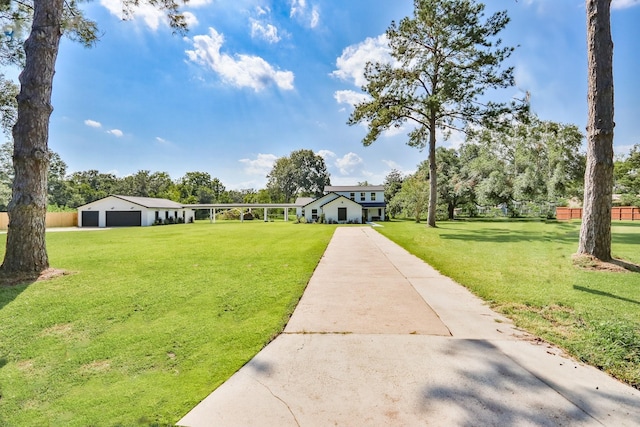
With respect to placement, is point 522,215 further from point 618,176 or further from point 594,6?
point 594,6

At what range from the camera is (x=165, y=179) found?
5984 cm

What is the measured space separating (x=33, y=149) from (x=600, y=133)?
1299cm

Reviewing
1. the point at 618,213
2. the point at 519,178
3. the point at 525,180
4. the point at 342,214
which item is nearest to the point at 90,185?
the point at 342,214

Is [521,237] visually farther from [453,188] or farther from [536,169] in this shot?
[453,188]

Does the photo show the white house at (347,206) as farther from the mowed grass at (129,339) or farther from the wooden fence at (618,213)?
the mowed grass at (129,339)

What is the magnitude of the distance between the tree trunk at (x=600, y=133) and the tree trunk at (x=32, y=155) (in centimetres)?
1280

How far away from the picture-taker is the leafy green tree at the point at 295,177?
64.3m

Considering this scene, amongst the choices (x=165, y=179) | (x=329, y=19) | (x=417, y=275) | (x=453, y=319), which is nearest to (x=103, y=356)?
(x=453, y=319)

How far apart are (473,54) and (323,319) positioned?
20.9 meters

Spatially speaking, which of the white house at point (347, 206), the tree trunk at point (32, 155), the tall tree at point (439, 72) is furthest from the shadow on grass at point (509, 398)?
the white house at point (347, 206)

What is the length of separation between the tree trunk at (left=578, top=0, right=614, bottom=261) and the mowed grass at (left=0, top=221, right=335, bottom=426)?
280 inches

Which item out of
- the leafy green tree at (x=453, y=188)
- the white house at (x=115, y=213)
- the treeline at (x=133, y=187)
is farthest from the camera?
the treeline at (x=133, y=187)

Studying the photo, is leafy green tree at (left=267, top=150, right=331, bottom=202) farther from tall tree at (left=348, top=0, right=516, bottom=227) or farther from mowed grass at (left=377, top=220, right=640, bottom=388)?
mowed grass at (left=377, top=220, right=640, bottom=388)

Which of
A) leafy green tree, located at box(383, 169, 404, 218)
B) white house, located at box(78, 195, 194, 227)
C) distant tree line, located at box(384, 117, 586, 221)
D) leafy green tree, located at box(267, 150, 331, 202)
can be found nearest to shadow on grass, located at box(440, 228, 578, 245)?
distant tree line, located at box(384, 117, 586, 221)
